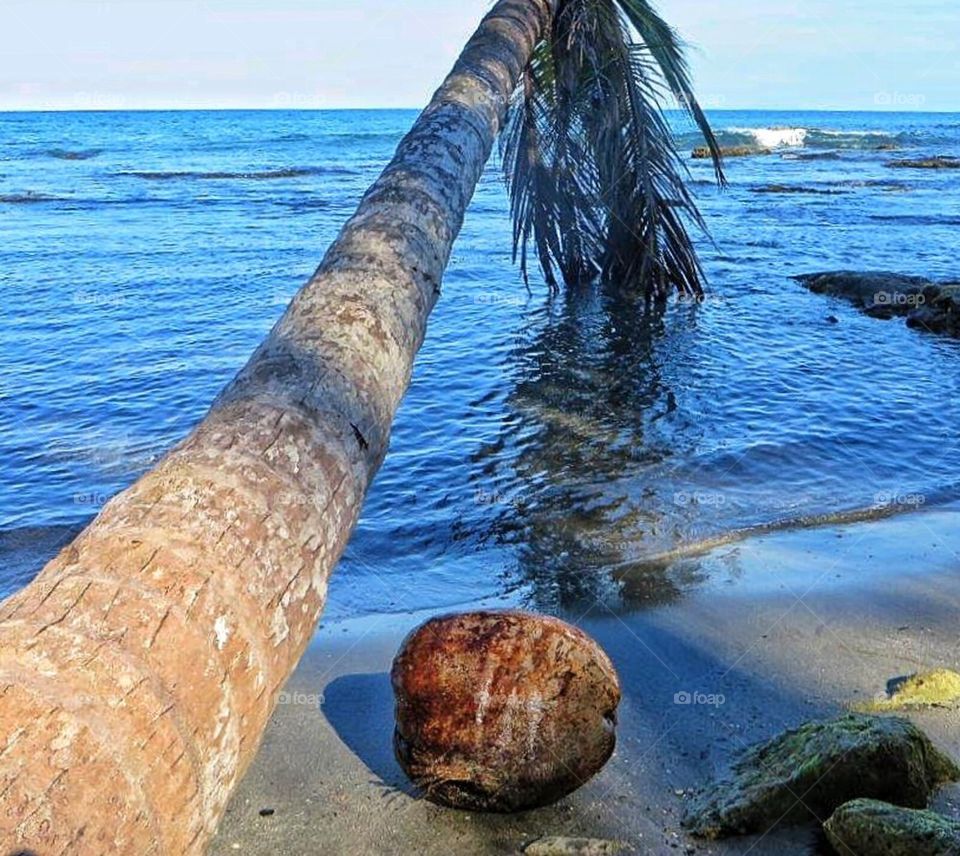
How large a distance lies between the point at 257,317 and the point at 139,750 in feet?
36.6

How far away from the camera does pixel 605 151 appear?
1061 cm

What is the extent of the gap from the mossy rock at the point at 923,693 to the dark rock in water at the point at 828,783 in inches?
23.7

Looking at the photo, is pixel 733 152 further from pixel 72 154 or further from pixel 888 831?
pixel 888 831

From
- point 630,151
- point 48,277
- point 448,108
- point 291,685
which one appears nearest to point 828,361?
point 630,151

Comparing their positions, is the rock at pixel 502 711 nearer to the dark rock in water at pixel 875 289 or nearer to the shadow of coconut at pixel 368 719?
the shadow of coconut at pixel 368 719

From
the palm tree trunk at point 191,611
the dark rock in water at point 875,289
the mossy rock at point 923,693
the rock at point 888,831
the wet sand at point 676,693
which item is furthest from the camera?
the dark rock in water at point 875,289

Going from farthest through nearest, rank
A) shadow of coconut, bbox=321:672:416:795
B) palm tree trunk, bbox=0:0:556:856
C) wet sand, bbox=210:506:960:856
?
shadow of coconut, bbox=321:672:416:795 → wet sand, bbox=210:506:960:856 → palm tree trunk, bbox=0:0:556:856

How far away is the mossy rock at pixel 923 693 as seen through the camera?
356 cm

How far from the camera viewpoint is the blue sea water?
5.81 meters

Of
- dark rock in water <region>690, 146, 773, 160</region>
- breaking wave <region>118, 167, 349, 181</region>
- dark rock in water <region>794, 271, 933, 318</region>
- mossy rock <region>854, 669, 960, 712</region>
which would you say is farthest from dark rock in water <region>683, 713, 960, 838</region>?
dark rock in water <region>690, 146, 773, 160</region>

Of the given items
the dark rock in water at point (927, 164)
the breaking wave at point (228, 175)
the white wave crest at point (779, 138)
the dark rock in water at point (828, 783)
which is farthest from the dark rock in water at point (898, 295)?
the white wave crest at point (779, 138)

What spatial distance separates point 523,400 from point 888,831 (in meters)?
6.30

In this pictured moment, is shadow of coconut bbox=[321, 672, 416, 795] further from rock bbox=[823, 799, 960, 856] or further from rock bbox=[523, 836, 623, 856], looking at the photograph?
rock bbox=[823, 799, 960, 856]

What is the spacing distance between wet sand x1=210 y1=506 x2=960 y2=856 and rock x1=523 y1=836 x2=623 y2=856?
0.21ft
